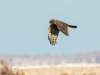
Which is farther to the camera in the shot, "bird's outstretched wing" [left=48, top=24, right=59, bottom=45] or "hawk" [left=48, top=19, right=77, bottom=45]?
"bird's outstretched wing" [left=48, top=24, right=59, bottom=45]

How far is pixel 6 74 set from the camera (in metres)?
55.0

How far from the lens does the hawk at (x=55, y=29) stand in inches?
947

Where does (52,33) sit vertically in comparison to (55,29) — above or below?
below

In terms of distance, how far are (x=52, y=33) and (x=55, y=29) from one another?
0.29 metres

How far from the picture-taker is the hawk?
24047 millimetres

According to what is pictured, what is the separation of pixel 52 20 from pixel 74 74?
4822 centimetres

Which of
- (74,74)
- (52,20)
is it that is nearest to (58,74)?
(74,74)

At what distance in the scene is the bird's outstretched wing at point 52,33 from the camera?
2416 centimetres

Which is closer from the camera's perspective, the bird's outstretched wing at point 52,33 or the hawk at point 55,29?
the hawk at point 55,29

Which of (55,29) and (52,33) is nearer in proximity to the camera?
(52,33)

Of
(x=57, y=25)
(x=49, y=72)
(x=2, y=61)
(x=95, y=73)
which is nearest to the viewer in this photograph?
(x=57, y=25)

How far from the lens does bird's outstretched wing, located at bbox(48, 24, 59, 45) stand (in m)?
24.2

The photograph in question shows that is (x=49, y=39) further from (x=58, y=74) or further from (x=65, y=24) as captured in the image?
(x=58, y=74)

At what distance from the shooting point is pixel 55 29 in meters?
24.7
